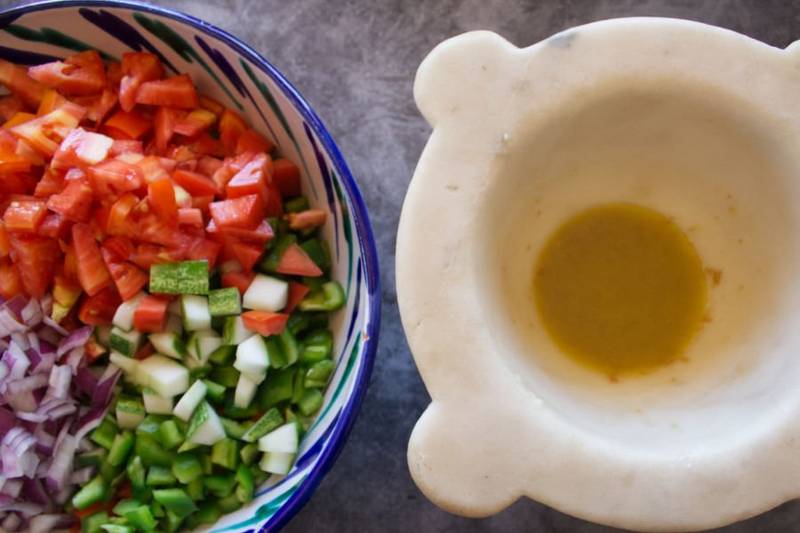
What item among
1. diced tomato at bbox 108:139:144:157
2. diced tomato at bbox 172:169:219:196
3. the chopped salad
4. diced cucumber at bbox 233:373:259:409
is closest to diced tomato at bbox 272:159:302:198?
the chopped salad

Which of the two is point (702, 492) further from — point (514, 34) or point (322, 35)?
point (322, 35)

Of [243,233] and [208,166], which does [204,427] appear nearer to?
[243,233]

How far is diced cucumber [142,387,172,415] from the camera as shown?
128 centimetres

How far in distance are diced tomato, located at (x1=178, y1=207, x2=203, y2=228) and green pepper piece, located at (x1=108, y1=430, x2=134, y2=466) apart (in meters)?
0.36

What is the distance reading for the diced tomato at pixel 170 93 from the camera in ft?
4.32

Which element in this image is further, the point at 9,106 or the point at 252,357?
the point at 9,106

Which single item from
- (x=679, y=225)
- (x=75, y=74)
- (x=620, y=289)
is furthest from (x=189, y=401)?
(x=679, y=225)

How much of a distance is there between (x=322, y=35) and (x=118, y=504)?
901mm

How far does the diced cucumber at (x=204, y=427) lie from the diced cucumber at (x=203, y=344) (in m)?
0.08

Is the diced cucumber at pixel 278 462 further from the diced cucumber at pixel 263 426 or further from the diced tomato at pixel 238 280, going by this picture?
the diced tomato at pixel 238 280

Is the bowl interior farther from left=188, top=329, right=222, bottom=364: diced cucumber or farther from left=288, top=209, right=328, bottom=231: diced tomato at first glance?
left=188, top=329, right=222, bottom=364: diced cucumber

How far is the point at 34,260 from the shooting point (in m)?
1.28

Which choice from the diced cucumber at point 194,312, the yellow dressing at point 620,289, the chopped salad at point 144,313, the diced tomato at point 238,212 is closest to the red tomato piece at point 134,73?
the chopped salad at point 144,313

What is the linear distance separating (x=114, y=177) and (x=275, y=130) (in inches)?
10.7
